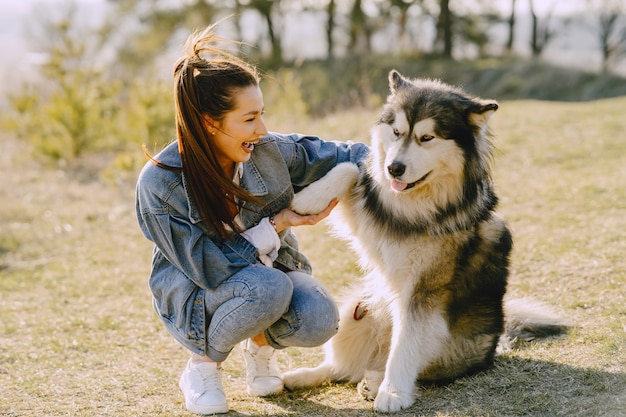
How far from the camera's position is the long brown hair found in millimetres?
2814

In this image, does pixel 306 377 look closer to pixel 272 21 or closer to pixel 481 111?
pixel 481 111

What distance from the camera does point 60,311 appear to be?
187 inches

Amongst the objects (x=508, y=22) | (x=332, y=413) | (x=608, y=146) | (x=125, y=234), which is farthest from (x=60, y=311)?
(x=508, y=22)

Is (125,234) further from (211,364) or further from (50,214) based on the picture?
(211,364)

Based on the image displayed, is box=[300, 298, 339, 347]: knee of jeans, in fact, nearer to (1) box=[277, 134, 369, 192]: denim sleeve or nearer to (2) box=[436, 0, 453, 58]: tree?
(1) box=[277, 134, 369, 192]: denim sleeve

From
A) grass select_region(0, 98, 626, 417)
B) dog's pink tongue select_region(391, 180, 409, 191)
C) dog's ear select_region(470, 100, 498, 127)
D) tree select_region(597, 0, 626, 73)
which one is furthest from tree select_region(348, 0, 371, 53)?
dog's pink tongue select_region(391, 180, 409, 191)

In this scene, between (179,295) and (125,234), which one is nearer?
(179,295)

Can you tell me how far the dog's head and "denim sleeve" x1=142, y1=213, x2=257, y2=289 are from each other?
87 cm

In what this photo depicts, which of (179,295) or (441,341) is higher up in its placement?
(179,295)

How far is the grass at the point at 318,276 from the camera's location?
3068 mm

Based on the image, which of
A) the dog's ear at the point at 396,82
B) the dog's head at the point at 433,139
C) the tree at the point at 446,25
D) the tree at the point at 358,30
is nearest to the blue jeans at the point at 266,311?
the dog's head at the point at 433,139

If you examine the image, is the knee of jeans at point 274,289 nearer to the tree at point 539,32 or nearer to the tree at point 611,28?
the tree at point 539,32

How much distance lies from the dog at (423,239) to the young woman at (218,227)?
0.90 ft

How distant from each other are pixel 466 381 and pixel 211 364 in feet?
4.11
